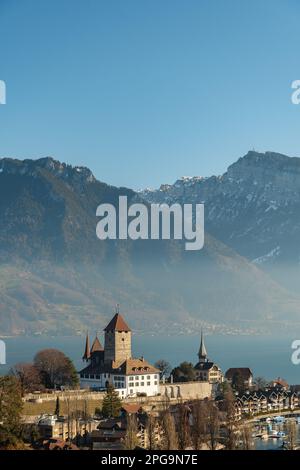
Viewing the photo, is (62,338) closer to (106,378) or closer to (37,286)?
(37,286)

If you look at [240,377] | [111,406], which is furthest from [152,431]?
[240,377]

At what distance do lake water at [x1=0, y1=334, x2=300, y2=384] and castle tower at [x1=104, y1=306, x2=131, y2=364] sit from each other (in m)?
33.0

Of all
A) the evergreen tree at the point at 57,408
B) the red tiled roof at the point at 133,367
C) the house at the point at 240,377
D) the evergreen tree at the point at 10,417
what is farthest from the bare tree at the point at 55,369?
the evergreen tree at the point at 10,417

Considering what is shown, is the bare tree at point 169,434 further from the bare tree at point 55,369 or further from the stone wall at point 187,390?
the stone wall at point 187,390

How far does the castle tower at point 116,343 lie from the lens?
1726 inches

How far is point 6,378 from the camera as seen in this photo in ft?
109

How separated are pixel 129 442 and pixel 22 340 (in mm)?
109586

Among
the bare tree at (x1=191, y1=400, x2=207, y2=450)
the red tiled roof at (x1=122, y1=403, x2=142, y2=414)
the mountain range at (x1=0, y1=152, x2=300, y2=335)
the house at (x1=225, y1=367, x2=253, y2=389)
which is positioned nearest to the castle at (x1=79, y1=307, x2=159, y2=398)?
the red tiled roof at (x1=122, y1=403, x2=142, y2=414)

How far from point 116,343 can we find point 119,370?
1902 mm

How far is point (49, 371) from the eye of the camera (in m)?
41.6

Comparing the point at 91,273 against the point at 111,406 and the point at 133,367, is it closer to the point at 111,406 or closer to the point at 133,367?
the point at 133,367

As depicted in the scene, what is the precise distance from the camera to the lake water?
9131 centimetres

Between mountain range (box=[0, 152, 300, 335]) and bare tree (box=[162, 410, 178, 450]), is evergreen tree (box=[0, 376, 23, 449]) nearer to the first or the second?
bare tree (box=[162, 410, 178, 450])
